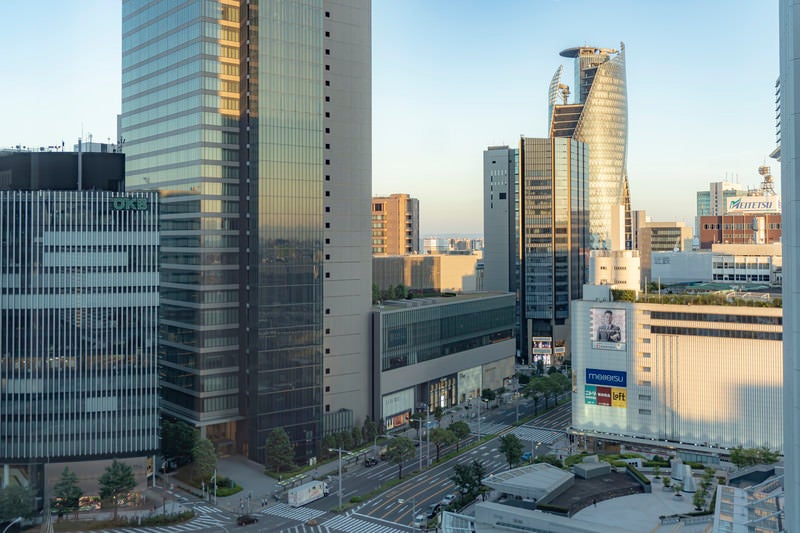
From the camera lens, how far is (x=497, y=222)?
7776 inches

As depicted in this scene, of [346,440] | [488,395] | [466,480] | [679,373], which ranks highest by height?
[679,373]

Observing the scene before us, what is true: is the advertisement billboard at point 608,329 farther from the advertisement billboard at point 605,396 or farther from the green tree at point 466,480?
the green tree at point 466,480

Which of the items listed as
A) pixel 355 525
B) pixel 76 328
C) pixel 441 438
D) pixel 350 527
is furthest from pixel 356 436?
pixel 76 328

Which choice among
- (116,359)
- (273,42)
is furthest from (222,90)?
(116,359)

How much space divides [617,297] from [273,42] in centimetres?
6050

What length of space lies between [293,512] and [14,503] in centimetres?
2862

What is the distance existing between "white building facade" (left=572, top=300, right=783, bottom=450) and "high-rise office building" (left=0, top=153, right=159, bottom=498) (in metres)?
60.2

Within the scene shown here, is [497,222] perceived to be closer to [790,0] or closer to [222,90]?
[222,90]

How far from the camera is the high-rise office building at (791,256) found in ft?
125

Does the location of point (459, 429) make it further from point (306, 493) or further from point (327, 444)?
point (306, 493)

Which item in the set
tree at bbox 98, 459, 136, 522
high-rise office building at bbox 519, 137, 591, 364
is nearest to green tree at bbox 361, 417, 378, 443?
tree at bbox 98, 459, 136, 522

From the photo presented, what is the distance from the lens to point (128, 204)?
8825 centimetres

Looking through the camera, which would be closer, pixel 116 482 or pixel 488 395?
pixel 116 482

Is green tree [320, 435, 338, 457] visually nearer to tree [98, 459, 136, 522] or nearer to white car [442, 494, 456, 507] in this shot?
white car [442, 494, 456, 507]
